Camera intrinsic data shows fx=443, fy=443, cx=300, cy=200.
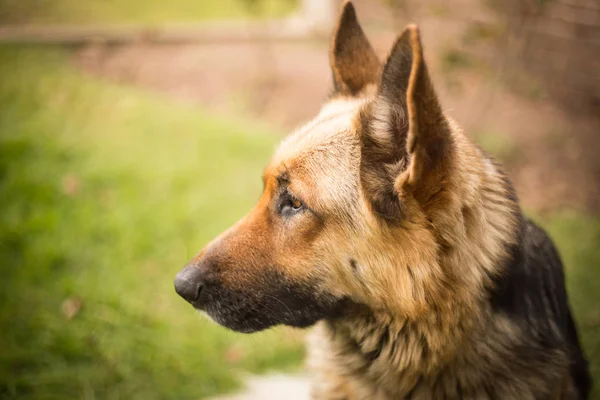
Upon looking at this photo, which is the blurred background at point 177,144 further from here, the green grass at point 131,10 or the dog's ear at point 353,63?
the dog's ear at point 353,63

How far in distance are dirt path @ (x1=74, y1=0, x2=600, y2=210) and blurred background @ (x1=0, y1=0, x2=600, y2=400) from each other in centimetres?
3

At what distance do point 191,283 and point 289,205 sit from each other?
0.59 m

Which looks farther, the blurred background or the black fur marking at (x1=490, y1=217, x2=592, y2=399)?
the blurred background

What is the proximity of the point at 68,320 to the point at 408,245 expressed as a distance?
282 centimetres

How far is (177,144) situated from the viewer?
6023mm

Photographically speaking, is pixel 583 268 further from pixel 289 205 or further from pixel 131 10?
pixel 131 10

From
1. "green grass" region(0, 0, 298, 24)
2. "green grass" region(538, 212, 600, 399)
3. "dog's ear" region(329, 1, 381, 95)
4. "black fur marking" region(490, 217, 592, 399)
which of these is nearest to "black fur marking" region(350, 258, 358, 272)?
"black fur marking" region(490, 217, 592, 399)

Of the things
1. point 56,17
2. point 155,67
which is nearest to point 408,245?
point 155,67

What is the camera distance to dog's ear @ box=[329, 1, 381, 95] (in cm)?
238

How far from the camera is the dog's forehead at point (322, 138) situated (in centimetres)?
206

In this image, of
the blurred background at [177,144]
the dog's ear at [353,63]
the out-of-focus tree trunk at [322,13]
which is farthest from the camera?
the out-of-focus tree trunk at [322,13]

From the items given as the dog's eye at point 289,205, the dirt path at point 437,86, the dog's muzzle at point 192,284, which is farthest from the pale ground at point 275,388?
the dirt path at point 437,86

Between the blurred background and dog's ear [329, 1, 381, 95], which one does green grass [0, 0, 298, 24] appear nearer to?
the blurred background

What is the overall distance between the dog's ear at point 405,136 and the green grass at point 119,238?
6.85ft
